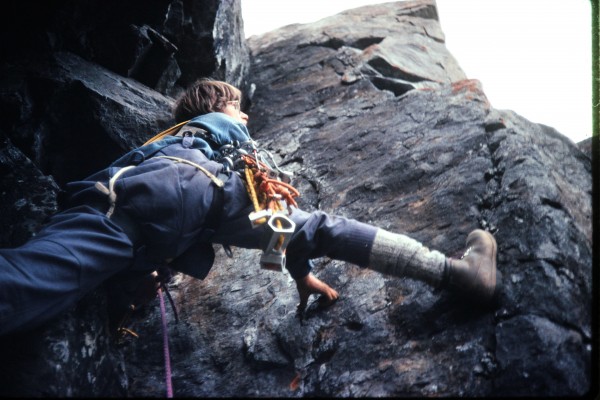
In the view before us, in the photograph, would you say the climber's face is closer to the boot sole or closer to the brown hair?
the brown hair

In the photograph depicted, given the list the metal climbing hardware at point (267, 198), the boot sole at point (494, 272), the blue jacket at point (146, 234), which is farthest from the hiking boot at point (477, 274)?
the metal climbing hardware at point (267, 198)

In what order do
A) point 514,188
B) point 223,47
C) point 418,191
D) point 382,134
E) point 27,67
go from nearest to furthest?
point 514,188, point 418,191, point 27,67, point 382,134, point 223,47

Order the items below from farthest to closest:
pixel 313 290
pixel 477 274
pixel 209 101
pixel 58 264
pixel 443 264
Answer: pixel 209 101 → pixel 313 290 → pixel 443 264 → pixel 477 274 → pixel 58 264

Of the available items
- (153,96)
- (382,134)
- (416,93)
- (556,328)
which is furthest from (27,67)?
(556,328)

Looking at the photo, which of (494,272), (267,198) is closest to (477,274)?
(494,272)

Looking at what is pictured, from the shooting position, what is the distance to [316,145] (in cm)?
512

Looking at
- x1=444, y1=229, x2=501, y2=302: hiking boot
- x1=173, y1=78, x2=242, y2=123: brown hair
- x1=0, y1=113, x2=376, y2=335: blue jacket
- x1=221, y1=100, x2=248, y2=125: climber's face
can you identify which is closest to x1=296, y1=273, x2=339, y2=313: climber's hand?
x1=0, y1=113, x2=376, y2=335: blue jacket

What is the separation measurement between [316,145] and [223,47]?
185 centimetres

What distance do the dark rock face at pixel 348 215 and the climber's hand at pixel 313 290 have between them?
0.28ft

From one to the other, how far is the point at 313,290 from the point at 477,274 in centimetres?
104

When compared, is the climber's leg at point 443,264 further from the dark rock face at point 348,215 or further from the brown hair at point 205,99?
the brown hair at point 205,99

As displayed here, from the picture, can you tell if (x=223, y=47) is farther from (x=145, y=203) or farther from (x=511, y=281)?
(x=511, y=281)

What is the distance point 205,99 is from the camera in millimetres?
3988

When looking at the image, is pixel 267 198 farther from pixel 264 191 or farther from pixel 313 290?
pixel 313 290
